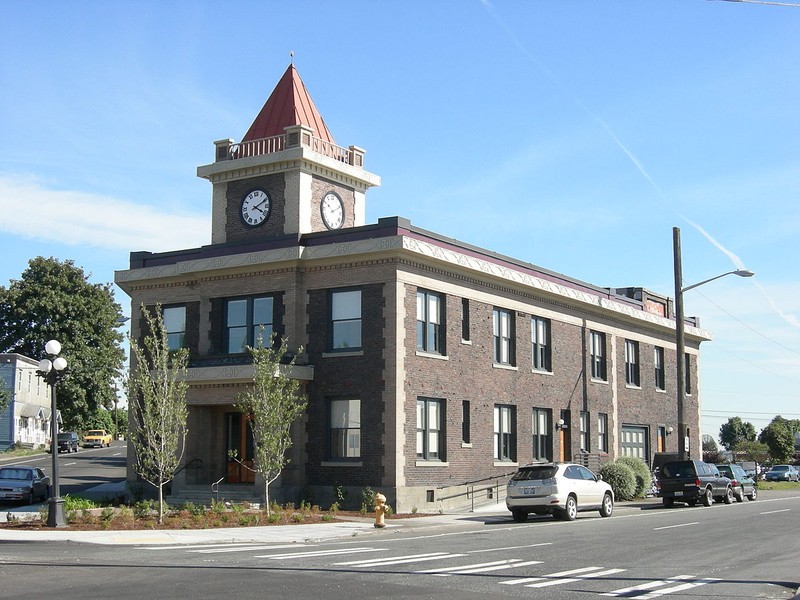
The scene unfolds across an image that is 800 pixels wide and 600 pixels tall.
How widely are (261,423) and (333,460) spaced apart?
494 centimetres

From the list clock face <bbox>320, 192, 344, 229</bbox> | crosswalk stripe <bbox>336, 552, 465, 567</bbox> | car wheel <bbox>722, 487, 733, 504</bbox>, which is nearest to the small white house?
clock face <bbox>320, 192, 344, 229</bbox>

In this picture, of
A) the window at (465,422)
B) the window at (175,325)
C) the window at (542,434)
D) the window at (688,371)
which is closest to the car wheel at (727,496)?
the window at (542,434)

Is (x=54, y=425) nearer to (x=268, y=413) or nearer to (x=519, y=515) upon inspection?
(x=268, y=413)

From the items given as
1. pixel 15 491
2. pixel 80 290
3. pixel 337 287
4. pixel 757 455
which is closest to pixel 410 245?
pixel 337 287

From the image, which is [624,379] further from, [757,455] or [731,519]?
→ [757,455]

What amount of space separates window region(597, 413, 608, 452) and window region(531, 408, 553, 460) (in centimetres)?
460

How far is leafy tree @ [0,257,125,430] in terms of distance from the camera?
244ft

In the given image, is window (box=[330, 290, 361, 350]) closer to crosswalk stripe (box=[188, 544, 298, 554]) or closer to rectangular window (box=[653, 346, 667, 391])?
crosswalk stripe (box=[188, 544, 298, 554])

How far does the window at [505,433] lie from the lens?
37250mm

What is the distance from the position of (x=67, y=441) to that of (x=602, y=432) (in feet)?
159

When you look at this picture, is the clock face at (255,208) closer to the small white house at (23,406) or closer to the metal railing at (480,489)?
the metal railing at (480,489)

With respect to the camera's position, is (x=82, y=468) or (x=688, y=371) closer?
(x=688, y=371)

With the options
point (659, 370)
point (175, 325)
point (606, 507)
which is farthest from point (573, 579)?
point (659, 370)

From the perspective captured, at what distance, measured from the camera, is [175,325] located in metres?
37.3
